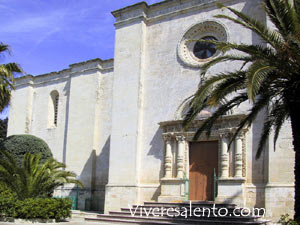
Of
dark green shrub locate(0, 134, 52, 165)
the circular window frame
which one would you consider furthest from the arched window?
the circular window frame

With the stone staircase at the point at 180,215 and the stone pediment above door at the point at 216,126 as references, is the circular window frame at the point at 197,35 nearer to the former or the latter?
the stone pediment above door at the point at 216,126

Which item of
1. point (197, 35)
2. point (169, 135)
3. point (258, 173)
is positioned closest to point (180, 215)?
point (258, 173)

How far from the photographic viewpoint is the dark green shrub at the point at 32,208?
15312 millimetres

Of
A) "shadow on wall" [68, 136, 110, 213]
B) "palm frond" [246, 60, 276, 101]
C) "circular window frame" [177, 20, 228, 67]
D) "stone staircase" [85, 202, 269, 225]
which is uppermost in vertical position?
"circular window frame" [177, 20, 228, 67]

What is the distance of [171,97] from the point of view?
18.4m

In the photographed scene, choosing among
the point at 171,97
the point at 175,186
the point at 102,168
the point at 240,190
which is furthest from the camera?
the point at 102,168

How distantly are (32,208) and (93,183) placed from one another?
7139 millimetres

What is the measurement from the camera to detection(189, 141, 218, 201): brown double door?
16.8m

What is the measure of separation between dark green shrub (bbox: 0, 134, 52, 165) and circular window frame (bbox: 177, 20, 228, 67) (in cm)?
907

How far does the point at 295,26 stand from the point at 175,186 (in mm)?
9147

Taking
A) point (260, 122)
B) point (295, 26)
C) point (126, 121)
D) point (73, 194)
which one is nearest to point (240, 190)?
point (260, 122)

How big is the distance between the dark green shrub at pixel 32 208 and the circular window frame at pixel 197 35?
28.1 feet

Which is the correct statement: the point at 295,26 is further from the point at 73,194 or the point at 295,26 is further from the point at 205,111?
the point at 73,194

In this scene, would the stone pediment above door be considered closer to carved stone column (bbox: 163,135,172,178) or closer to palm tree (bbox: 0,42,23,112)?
carved stone column (bbox: 163,135,172,178)
